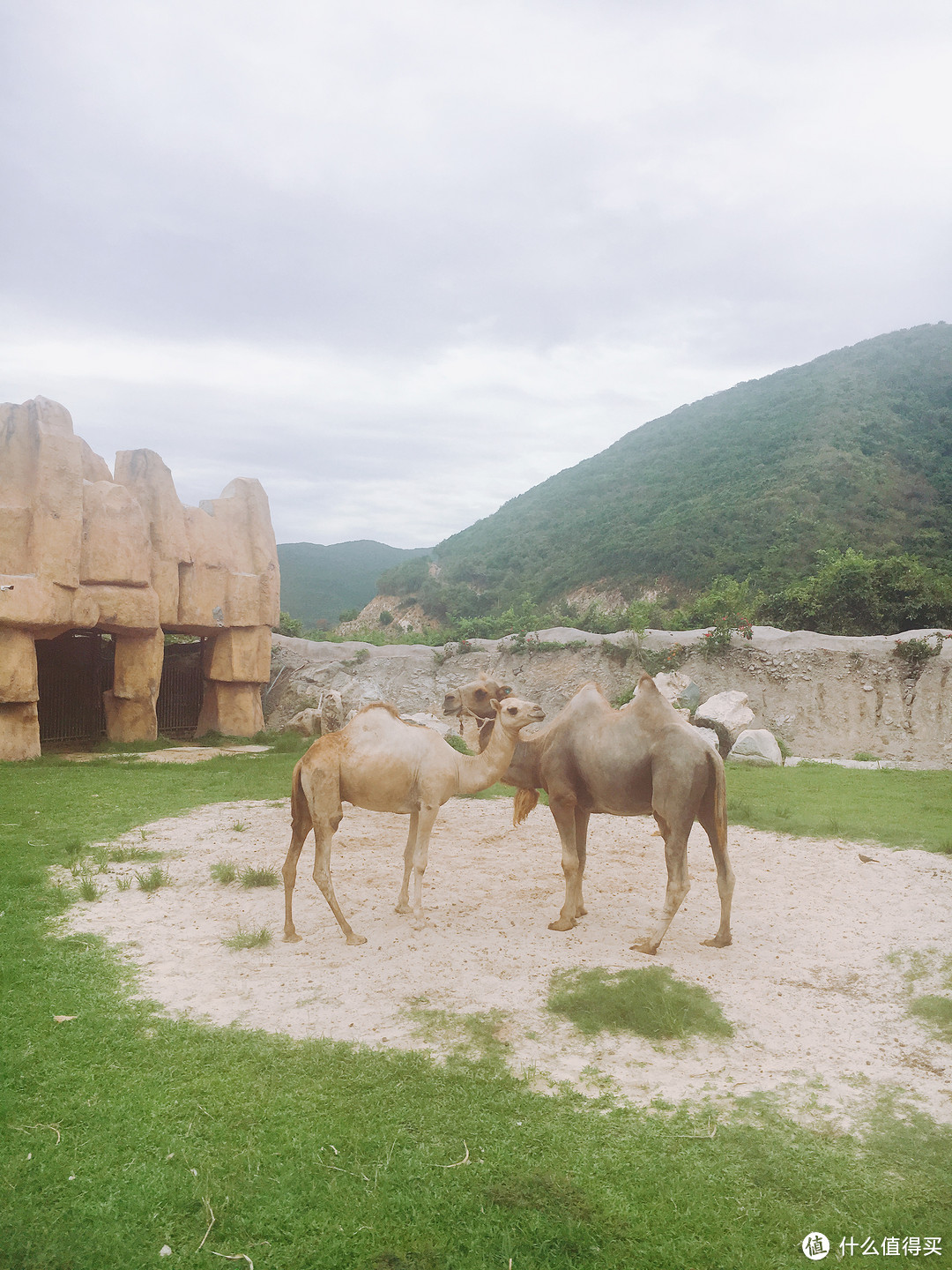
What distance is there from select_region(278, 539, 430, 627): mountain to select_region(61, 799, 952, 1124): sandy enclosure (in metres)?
41.6

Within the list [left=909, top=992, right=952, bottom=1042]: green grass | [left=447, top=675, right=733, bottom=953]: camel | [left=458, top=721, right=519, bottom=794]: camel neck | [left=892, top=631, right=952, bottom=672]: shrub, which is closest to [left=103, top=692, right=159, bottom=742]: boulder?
[left=447, top=675, right=733, bottom=953]: camel

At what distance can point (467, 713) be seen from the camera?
6.43 meters

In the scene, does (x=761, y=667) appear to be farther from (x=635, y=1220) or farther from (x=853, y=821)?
(x=635, y=1220)

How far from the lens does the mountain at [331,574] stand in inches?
2087

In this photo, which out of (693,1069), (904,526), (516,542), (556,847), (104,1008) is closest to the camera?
(693,1069)

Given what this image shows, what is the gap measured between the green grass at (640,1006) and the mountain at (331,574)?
44.4 meters

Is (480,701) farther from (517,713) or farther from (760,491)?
(760,491)

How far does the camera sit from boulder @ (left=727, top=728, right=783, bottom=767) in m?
13.8

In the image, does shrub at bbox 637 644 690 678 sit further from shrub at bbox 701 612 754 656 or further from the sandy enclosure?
the sandy enclosure

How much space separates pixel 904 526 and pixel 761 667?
23.5 meters

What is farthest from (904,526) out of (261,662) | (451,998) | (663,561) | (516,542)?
(451,998)

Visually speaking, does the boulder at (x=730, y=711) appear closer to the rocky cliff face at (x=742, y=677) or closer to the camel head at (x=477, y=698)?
the rocky cliff face at (x=742, y=677)

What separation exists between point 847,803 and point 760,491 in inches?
1344

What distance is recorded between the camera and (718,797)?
562cm
